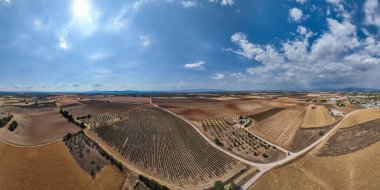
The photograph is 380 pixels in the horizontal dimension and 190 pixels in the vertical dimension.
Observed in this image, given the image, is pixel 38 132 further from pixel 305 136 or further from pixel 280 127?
pixel 305 136

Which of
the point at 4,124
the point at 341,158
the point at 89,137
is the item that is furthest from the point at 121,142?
the point at 341,158

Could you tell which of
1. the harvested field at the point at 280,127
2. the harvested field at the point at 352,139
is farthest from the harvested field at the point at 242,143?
the harvested field at the point at 352,139

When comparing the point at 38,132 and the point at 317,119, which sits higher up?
the point at 317,119

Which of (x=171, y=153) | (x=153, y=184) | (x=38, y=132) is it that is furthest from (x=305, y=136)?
(x=38, y=132)

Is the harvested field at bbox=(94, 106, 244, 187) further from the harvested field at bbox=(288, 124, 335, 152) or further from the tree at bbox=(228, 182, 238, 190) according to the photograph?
the harvested field at bbox=(288, 124, 335, 152)

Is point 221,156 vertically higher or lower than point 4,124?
lower

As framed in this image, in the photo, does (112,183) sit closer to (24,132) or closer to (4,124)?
(24,132)

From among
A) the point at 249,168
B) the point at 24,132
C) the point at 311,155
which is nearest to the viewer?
the point at 249,168
